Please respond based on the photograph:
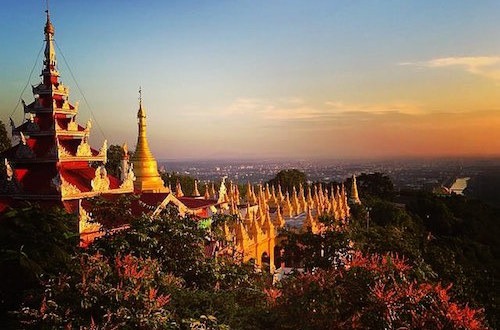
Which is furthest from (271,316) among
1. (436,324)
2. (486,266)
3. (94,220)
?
(486,266)

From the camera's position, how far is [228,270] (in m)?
14.0

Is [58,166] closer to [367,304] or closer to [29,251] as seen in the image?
[29,251]

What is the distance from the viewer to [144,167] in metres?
25.8

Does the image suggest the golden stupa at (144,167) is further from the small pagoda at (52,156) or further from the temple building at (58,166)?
the small pagoda at (52,156)

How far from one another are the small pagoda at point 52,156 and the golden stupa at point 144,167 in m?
5.22

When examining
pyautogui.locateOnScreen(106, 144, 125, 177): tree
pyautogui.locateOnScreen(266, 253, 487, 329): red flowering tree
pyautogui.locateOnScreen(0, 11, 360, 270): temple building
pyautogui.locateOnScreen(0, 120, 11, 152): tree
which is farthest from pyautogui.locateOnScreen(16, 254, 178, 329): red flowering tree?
pyautogui.locateOnScreen(106, 144, 125, 177): tree

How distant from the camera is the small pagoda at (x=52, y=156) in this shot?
690 inches

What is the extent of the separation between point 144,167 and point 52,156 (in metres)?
7.95

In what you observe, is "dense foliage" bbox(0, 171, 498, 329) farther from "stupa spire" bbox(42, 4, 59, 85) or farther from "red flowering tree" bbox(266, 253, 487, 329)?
"stupa spire" bbox(42, 4, 59, 85)

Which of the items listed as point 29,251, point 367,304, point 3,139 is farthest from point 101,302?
point 3,139

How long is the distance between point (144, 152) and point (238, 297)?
47.7 feet

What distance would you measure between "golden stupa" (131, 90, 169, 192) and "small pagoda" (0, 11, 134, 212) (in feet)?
17.1

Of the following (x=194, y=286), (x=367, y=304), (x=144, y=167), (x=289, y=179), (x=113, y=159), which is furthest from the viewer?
(x=289, y=179)

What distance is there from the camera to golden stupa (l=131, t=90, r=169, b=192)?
25.6m
